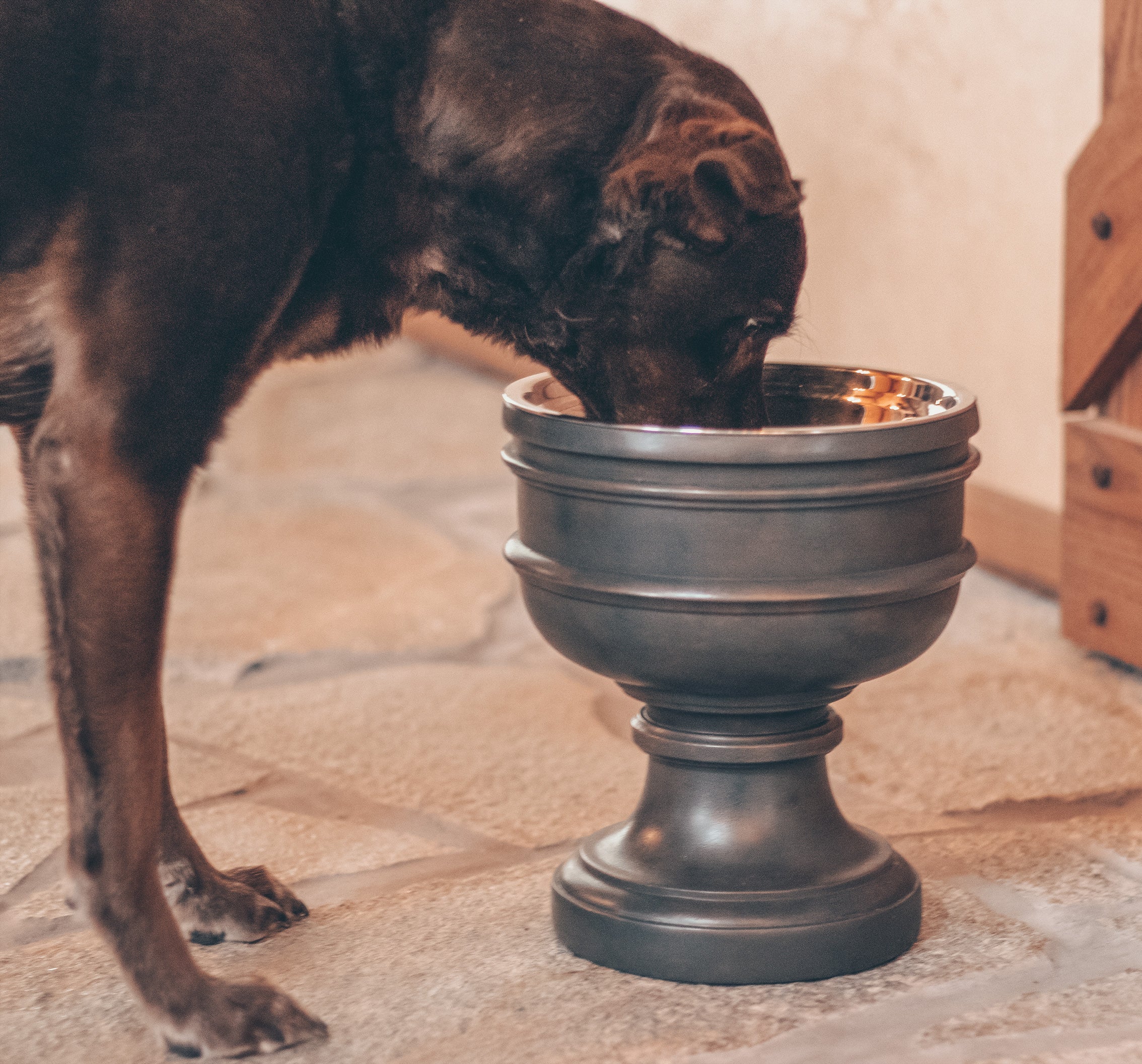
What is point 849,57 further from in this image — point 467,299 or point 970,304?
point 467,299

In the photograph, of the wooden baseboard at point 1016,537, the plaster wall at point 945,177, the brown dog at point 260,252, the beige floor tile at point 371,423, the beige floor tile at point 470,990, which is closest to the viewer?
the brown dog at point 260,252

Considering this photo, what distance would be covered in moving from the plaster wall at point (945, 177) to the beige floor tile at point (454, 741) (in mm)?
903

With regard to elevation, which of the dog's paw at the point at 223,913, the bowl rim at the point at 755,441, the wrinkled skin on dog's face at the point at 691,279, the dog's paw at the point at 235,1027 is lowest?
the dog's paw at the point at 223,913

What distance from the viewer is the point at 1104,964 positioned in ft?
5.87

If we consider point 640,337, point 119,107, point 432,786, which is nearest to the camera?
point 119,107

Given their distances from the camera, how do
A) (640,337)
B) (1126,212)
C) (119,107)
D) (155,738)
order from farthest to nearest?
(1126,212) → (640,337) → (155,738) → (119,107)

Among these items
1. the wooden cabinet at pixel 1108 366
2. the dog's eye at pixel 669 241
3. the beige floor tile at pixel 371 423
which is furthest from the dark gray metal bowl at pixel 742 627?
the beige floor tile at pixel 371 423

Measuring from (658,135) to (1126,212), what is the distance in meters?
1.24

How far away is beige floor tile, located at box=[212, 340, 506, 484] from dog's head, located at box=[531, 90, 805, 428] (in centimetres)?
231

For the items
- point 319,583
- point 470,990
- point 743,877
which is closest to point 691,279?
point 743,877

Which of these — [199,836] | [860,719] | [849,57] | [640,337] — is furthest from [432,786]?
[849,57]

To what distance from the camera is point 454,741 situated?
2.60m

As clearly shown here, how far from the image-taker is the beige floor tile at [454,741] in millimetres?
2332

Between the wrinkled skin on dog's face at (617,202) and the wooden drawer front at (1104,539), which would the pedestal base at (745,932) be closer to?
the wrinkled skin on dog's face at (617,202)
